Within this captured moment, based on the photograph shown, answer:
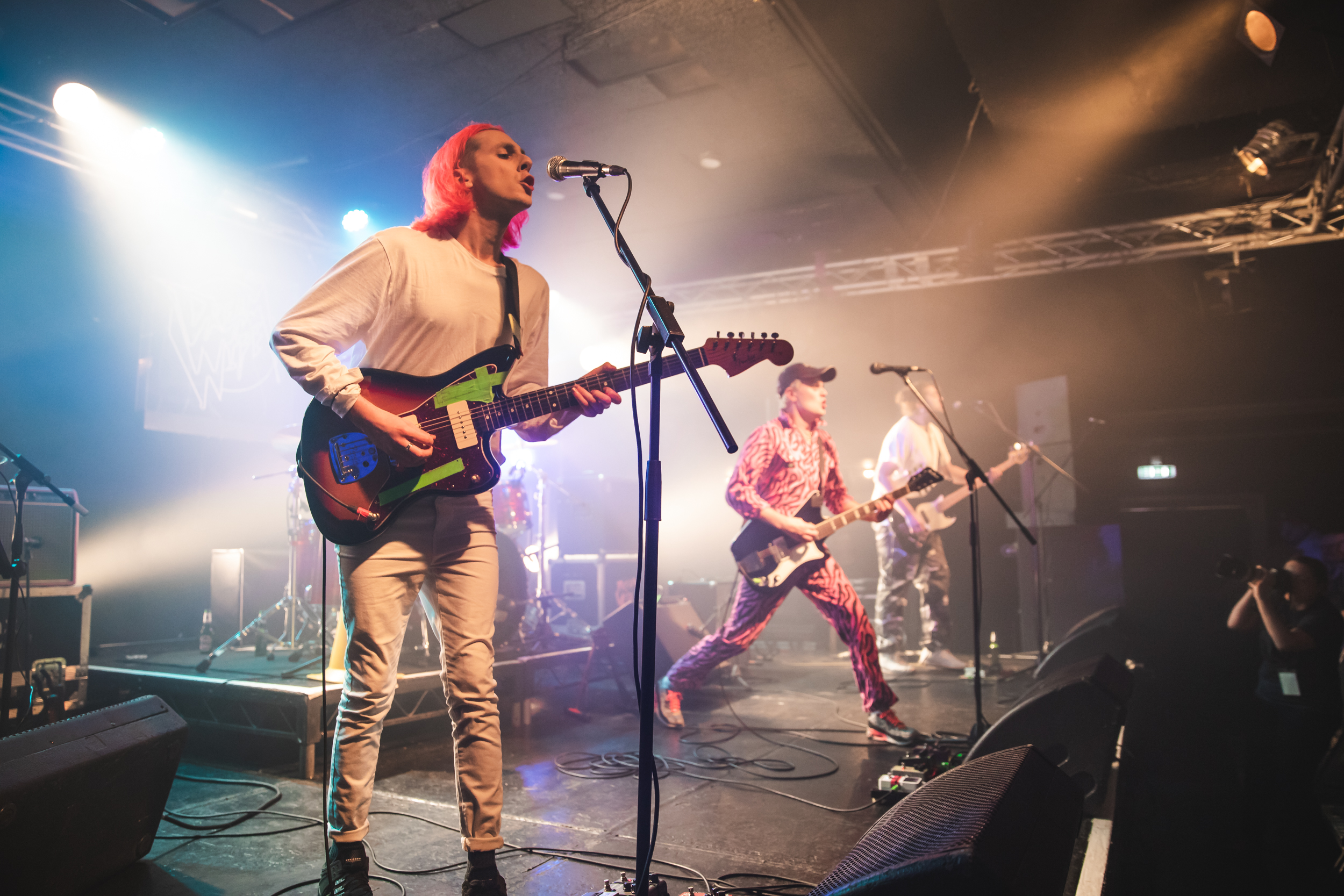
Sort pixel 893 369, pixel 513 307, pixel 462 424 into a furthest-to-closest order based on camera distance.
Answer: pixel 893 369 < pixel 513 307 < pixel 462 424

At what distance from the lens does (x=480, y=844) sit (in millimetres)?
2125

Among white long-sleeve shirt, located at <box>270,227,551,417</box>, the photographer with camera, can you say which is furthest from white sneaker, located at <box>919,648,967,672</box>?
white long-sleeve shirt, located at <box>270,227,551,417</box>

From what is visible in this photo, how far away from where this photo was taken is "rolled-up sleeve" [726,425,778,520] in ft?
15.2

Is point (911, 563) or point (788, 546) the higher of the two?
point (788, 546)

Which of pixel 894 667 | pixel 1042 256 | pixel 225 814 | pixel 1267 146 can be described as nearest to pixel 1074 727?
pixel 225 814

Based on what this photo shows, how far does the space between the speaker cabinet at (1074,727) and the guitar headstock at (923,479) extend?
6.00 ft

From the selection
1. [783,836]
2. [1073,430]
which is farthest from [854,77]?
[1073,430]

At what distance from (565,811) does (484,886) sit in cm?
106

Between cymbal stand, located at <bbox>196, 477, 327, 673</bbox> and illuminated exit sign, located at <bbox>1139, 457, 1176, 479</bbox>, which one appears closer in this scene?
cymbal stand, located at <bbox>196, 477, 327, 673</bbox>

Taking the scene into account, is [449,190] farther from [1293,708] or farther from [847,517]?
[1293,708]

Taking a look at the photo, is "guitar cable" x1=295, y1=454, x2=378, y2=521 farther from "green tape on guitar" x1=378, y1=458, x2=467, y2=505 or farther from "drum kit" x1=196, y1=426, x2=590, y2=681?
"drum kit" x1=196, y1=426, x2=590, y2=681

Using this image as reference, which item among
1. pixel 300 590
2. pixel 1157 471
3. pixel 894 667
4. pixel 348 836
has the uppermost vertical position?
pixel 1157 471

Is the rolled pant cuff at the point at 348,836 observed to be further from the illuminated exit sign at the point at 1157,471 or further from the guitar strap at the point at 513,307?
the illuminated exit sign at the point at 1157,471

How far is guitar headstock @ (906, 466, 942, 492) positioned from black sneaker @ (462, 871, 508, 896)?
11.0 feet
